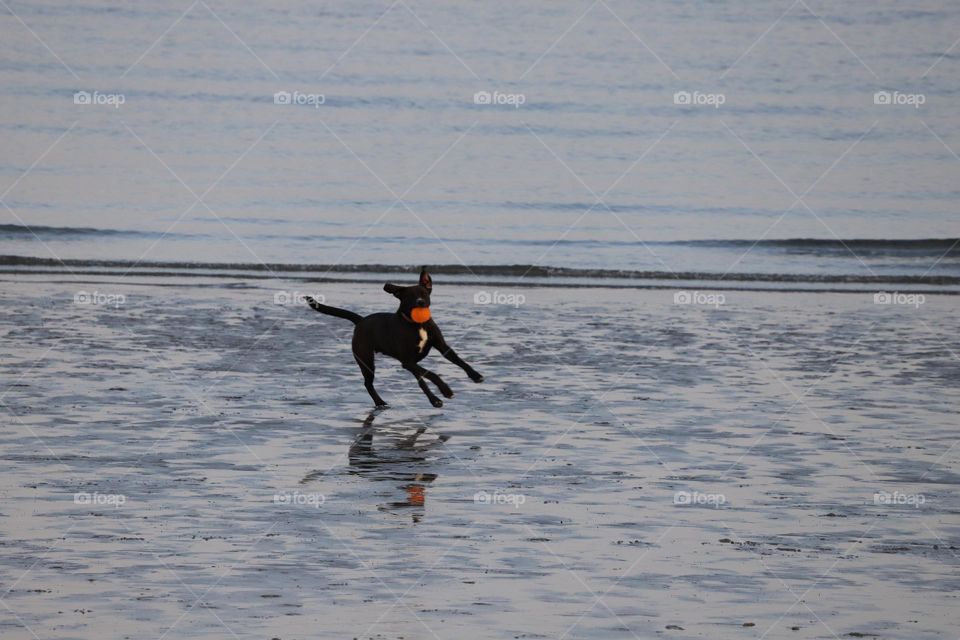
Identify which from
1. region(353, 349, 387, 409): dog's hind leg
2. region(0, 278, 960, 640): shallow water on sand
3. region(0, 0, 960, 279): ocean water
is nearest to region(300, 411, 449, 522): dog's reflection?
region(0, 278, 960, 640): shallow water on sand

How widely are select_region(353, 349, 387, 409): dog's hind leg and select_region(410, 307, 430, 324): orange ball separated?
2.27 ft

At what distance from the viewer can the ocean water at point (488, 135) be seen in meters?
33.2

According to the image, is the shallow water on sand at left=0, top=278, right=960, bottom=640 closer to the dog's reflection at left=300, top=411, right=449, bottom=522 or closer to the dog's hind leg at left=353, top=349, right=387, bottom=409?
the dog's reflection at left=300, top=411, right=449, bottom=522

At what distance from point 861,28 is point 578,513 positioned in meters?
40.1

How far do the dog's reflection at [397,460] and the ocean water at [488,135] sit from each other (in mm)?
18069

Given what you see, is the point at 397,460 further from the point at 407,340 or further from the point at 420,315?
the point at 407,340

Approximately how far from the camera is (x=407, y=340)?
510 inches

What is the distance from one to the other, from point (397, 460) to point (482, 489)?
1.22 meters

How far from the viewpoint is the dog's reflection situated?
9.17 meters

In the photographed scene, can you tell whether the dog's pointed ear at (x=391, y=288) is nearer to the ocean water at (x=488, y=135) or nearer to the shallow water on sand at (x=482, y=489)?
the shallow water on sand at (x=482, y=489)

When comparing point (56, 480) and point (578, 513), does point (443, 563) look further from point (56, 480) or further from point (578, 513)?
point (56, 480)

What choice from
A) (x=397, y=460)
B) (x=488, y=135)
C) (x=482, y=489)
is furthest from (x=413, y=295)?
(x=488, y=135)

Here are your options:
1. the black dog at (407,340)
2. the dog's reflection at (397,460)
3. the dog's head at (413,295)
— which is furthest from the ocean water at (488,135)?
the dog's reflection at (397,460)

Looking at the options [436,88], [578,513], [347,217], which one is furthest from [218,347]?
[436,88]
